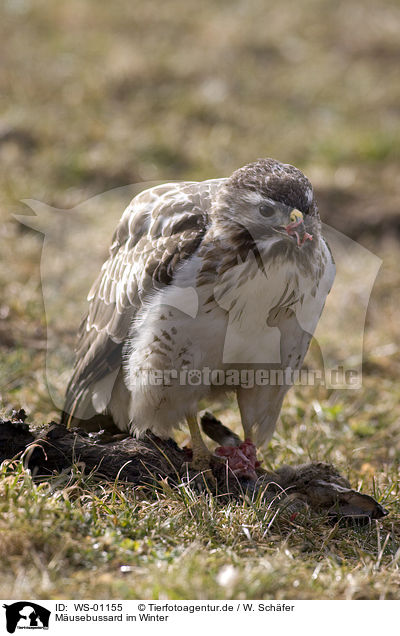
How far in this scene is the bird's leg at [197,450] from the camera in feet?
12.0

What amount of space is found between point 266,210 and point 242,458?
1215mm

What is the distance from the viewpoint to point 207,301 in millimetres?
3371

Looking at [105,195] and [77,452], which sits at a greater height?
[105,195]

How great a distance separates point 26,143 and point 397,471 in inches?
222

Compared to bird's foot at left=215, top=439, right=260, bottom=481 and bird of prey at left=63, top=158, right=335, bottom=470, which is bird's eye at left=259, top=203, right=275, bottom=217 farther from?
bird's foot at left=215, top=439, right=260, bottom=481

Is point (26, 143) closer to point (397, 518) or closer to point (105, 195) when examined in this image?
point (105, 195)

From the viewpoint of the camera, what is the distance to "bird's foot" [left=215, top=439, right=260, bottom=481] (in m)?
3.63

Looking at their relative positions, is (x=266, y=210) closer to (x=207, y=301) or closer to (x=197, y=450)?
(x=207, y=301)

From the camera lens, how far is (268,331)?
3.55 m

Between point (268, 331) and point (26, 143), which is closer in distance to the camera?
point (268, 331)
